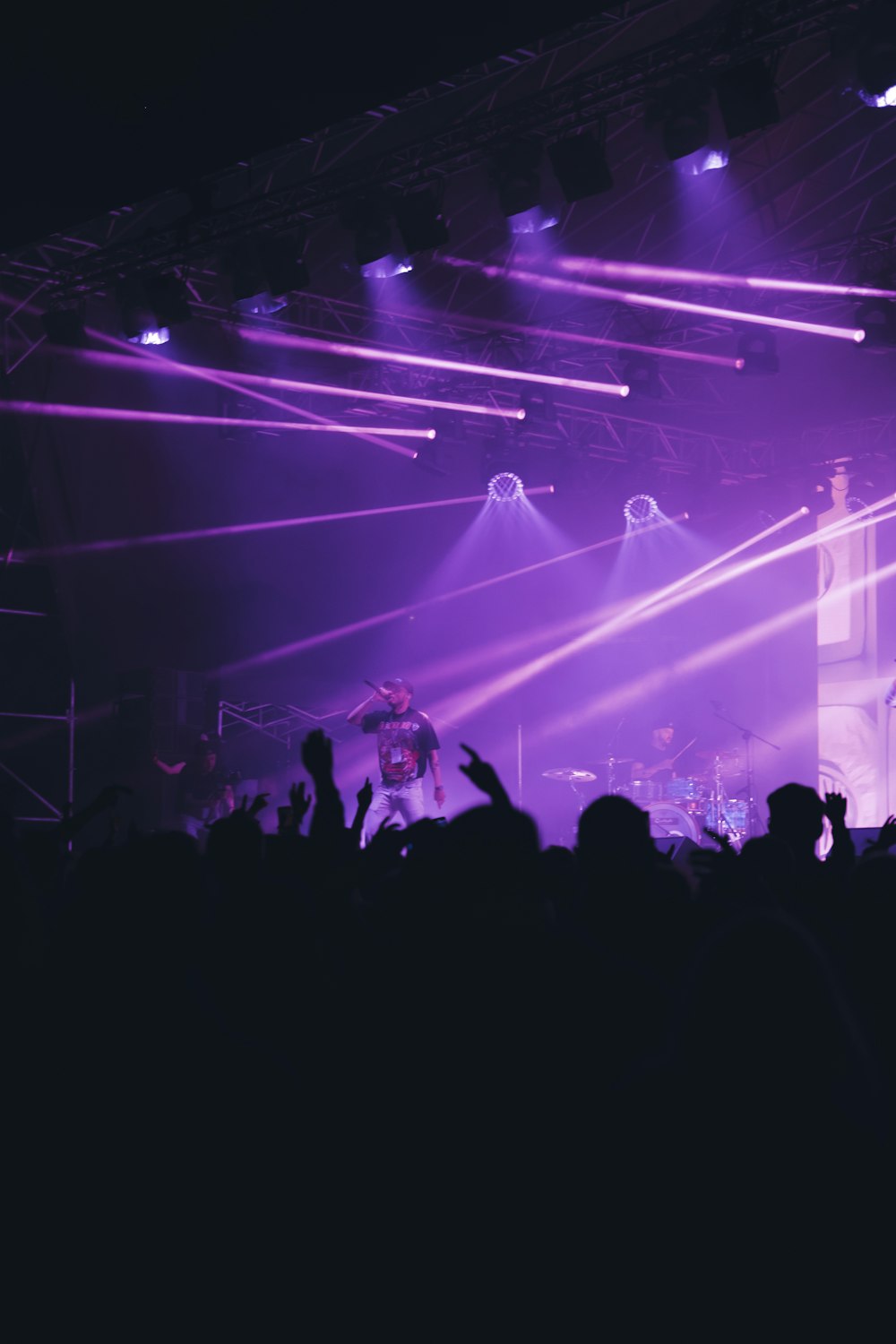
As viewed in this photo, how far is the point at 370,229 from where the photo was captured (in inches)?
355

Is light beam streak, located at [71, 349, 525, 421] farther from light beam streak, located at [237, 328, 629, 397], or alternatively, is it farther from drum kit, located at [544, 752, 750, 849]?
drum kit, located at [544, 752, 750, 849]

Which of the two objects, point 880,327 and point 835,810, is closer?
point 835,810

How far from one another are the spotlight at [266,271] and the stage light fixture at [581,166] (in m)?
2.40

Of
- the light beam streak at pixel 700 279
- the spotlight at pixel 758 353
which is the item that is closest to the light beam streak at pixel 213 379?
the light beam streak at pixel 700 279

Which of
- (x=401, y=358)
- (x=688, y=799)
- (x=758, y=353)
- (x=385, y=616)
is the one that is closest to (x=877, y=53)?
(x=758, y=353)

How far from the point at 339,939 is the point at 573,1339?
47.9 inches

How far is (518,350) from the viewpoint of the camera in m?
12.4

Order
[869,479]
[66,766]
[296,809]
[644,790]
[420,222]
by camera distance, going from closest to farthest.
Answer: [296,809] → [420,222] → [66,766] → [644,790] → [869,479]

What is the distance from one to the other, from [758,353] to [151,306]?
5442mm

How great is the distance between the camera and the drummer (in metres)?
13.8

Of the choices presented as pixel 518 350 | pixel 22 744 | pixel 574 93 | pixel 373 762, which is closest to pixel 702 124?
pixel 574 93

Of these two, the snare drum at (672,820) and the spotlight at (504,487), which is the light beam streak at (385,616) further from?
the snare drum at (672,820)

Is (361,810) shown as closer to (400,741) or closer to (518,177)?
(518,177)

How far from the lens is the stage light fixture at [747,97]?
7082 mm
